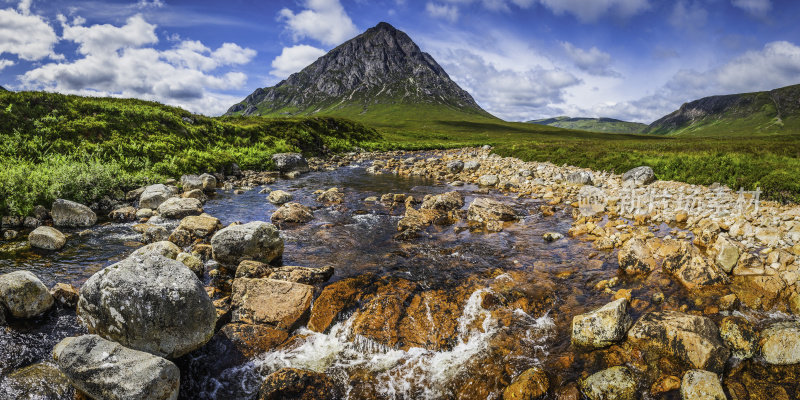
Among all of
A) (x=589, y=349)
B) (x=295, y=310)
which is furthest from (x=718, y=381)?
(x=295, y=310)

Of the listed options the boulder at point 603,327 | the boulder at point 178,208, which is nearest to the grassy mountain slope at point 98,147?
the boulder at point 178,208

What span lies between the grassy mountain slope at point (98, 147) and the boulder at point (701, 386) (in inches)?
874

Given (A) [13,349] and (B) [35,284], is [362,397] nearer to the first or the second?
(A) [13,349]

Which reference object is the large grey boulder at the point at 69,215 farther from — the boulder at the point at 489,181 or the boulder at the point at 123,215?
the boulder at the point at 489,181

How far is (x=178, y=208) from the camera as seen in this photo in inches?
631

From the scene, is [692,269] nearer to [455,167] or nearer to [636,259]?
[636,259]

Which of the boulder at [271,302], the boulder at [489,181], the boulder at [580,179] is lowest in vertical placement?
the boulder at [271,302]

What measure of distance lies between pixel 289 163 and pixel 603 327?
1274 inches

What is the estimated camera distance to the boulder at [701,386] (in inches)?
210

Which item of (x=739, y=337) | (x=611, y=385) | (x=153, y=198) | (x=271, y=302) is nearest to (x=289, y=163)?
(x=153, y=198)

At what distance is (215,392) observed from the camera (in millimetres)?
6363

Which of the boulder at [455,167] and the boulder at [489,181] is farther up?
the boulder at [455,167]

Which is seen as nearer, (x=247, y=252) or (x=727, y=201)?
(x=247, y=252)

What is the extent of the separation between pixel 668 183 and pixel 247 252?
81.0 ft
